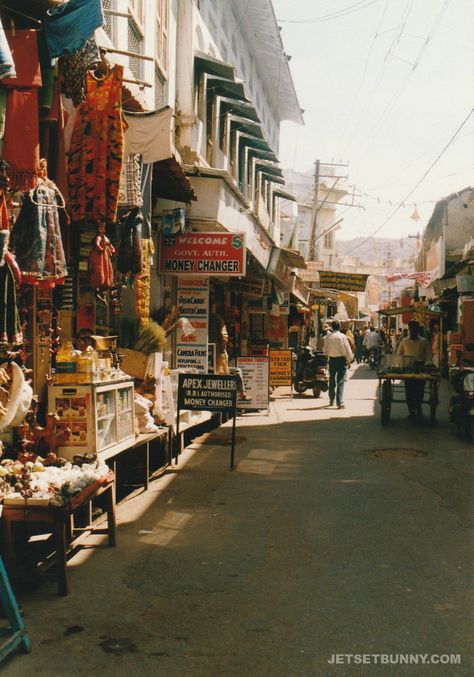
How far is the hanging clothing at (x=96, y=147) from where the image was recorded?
293 inches

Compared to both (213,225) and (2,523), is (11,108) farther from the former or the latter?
(213,225)

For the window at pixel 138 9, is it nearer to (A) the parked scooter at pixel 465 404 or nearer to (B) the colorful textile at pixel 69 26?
(B) the colorful textile at pixel 69 26

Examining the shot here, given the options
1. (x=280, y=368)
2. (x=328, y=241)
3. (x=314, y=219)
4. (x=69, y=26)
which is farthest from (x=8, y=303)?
(x=328, y=241)

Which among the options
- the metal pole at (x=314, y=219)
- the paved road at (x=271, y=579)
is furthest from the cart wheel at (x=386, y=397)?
the metal pole at (x=314, y=219)

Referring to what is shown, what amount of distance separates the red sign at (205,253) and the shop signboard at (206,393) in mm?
3253

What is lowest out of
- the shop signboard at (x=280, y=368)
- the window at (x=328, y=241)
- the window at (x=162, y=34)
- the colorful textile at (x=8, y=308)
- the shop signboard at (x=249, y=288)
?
the shop signboard at (x=280, y=368)

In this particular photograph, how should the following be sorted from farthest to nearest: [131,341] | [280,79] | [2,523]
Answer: [280,79] < [131,341] < [2,523]

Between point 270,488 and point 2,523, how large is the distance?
4.16 metres

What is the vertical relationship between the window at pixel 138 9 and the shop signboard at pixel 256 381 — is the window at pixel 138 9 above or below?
above

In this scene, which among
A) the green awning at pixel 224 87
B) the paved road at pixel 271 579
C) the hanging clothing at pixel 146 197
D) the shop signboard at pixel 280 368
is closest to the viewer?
the paved road at pixel 271 579

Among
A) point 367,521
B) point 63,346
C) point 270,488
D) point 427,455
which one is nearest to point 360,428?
point 427,455

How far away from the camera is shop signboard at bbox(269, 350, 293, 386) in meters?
18.6

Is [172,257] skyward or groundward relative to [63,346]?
skyward

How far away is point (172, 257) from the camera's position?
13.1 m
